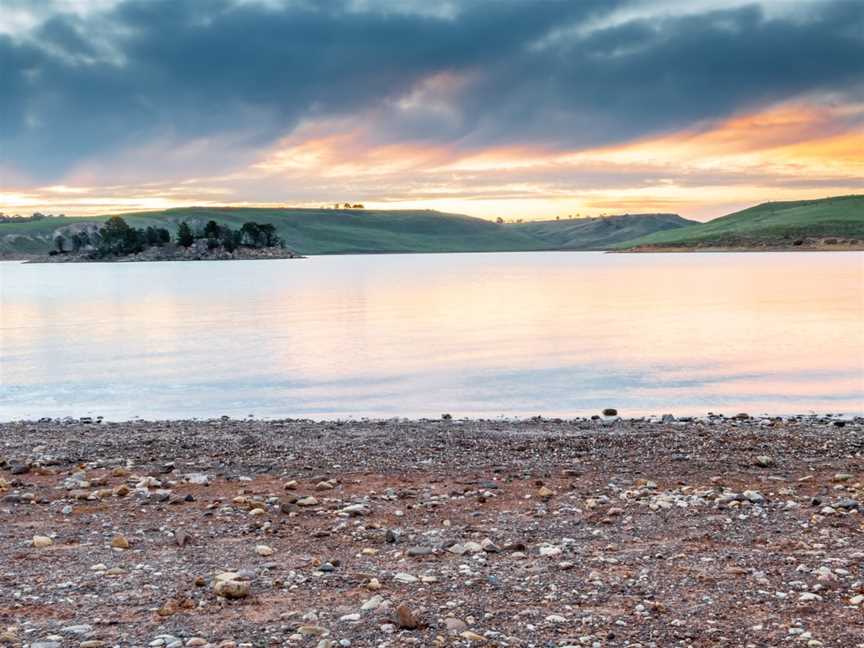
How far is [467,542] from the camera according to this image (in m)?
10.4

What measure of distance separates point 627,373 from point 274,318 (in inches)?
1236

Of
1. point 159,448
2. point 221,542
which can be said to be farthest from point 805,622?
point 159,448

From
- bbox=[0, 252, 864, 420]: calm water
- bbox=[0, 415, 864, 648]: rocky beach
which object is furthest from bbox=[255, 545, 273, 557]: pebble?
bbox=[0, 252, 864, 420]: calm water

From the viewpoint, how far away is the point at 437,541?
10.6m

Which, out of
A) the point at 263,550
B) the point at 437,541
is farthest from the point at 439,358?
the point at 263,550

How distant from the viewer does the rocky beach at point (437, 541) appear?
25.8 ft

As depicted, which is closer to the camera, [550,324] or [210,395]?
[210,395]

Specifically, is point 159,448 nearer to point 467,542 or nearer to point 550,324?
point 467,542

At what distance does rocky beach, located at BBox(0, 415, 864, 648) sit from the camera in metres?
7.86

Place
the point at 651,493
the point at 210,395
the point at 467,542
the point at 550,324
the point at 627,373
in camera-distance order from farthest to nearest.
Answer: the point at 550,324 < the point at 627,373 < the point at 210,395 < the point at 651,493 < the point at 467,542

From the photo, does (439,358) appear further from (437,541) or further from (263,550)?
(263,550)

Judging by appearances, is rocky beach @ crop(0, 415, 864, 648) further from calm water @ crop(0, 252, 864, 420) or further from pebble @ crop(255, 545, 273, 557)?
calm water @ crop(0, 252, 864, 420)

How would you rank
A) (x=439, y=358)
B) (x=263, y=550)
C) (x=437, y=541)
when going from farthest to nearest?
(x=439, y=358) → (x=437, y=541) → (x=263, y=550)

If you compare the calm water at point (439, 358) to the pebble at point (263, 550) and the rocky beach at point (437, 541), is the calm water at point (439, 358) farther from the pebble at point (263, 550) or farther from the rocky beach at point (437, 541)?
the pebble at point (263, 550)
